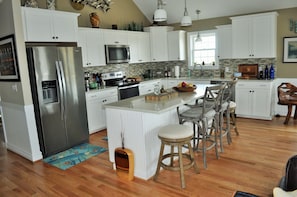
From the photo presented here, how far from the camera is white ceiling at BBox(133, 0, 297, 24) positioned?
17.8ft

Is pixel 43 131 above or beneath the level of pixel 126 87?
beneath

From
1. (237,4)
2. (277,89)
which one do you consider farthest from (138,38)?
(277,89)

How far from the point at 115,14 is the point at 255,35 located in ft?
11.2

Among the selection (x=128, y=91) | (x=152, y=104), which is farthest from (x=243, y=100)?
(x=152, y=104)

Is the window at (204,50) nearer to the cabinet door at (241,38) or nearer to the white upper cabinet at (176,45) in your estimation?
the white upper cabinet at (176,45)

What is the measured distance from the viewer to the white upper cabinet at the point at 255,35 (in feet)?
17.7

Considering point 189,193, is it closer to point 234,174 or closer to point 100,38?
point 234,174

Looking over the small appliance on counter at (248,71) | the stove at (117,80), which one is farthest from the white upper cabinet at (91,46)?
the small appliance on counter at (248,71)

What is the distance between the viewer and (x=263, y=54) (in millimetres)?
5570

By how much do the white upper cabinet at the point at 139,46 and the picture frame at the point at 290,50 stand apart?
334 cm

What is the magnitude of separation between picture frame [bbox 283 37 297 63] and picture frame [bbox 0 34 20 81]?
5406 millimetres

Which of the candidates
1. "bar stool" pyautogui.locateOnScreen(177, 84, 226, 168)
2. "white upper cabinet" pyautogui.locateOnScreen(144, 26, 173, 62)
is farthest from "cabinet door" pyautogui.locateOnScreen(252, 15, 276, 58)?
"bar stool" pyautogui.locateOnScreen(177, 84, 226, 168)

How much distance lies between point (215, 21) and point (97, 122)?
3.94 metres

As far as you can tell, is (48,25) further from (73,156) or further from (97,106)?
(73,156)
